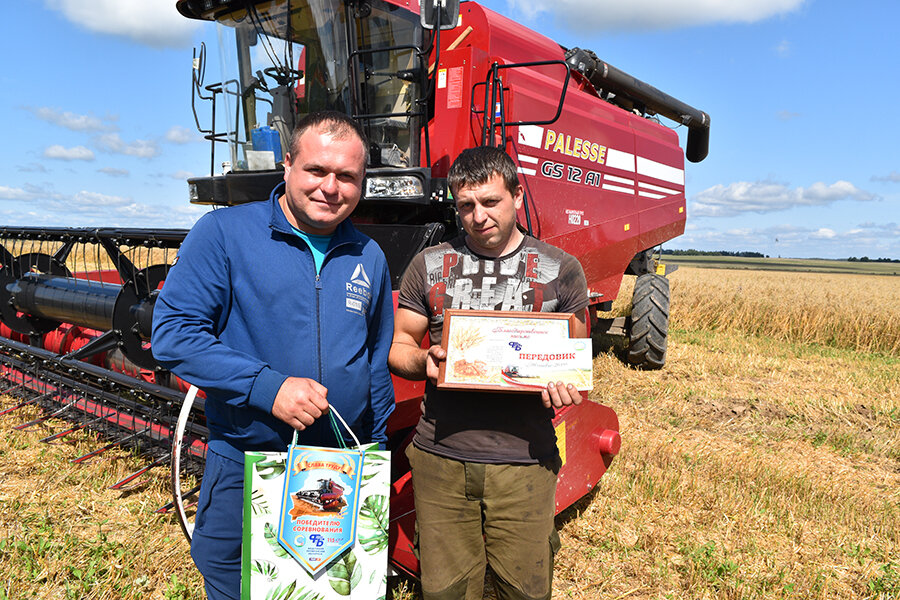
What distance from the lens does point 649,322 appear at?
263 inches

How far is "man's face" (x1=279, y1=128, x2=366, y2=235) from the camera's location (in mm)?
1582

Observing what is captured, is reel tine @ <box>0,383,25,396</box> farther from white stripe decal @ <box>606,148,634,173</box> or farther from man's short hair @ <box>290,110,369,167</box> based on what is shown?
white stripe decal @ <box>606,148,634,173</box>

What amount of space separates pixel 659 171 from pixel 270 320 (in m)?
5.66

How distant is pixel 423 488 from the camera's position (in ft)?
6.22

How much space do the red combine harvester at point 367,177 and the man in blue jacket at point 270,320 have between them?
3.85 ft

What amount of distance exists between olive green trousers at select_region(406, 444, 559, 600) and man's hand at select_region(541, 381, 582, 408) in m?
0.29

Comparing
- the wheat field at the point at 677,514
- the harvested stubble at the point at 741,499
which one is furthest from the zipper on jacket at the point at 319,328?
the harvested stubble at the point at 741,499

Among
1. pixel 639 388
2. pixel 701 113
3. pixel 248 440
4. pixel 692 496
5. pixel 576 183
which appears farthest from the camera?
pixel 701 113

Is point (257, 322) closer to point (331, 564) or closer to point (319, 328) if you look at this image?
point (319, 328)

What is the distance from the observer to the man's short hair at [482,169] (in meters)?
1.73

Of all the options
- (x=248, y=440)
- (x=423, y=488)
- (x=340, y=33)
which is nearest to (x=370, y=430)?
(x=423, y=488)

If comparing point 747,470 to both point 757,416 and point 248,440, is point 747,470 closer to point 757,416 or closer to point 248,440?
point 757,416

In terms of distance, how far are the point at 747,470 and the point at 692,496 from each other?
0.64 meters

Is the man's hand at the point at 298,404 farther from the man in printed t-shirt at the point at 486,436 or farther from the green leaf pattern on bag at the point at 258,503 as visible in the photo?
the man in printed t-shirt at the point at 486,436
